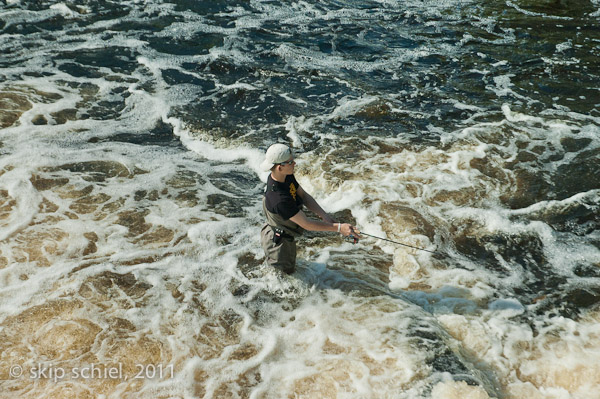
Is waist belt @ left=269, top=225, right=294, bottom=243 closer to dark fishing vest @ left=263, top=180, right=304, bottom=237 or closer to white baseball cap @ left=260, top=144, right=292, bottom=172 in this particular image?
dark fishing vest @ left=263, top=180, right=304, bottom=237

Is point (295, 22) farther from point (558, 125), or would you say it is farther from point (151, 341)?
point (151, 341)

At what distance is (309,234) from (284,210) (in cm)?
182

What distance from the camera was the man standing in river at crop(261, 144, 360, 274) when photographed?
4090 millimetres

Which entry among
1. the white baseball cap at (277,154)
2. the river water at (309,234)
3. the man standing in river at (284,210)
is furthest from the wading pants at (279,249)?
the white baseball cap at (277,154)

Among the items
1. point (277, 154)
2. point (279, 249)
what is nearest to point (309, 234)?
point (279, 249)

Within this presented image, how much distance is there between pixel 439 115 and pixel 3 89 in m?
8.18

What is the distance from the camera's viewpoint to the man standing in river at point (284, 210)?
4090 mm

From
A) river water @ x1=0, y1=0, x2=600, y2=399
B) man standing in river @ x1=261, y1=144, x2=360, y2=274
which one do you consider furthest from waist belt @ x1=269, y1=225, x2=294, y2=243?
river water @ x1=0, y1=0, x2=600, y2=399

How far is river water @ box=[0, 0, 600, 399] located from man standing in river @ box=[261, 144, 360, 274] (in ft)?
1.88

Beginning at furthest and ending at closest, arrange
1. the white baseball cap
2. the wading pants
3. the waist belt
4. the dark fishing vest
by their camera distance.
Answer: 1. the wading pants
2. the waist belt
3. the dark fishing vest
4. the white baseball cap

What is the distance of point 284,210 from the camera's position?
4.16 metres

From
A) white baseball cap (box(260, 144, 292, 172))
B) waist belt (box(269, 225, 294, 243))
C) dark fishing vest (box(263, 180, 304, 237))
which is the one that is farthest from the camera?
waist belt (box(269, 225, 294, 243))

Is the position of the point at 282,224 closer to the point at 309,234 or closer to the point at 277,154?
the point at 277,154

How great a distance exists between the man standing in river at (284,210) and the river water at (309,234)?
0.57 meters
